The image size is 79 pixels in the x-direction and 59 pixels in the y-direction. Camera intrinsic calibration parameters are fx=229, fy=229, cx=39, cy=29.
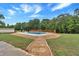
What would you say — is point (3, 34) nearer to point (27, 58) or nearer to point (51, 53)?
point (27, 58)

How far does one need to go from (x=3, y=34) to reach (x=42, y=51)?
0.51 metres

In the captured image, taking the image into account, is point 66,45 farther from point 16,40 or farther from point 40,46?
point 16,40

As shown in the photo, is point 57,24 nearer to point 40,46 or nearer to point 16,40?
point 40,46

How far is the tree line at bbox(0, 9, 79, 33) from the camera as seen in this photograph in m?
2.73

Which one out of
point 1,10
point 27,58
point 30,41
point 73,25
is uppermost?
point 1,10

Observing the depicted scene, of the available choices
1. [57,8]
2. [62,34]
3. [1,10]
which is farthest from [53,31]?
[1,10]

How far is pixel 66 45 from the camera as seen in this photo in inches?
107

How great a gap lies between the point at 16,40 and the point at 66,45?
1.96ft

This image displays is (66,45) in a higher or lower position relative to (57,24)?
lower

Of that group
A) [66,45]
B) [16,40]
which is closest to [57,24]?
[66,45]

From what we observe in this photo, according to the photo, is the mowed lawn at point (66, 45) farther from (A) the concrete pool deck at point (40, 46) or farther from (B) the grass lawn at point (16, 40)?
(B) the grass lawn at point (16, 40)

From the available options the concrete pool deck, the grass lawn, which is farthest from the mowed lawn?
the grass lawn

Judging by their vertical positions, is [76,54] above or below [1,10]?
below

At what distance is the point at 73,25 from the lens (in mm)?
2742
